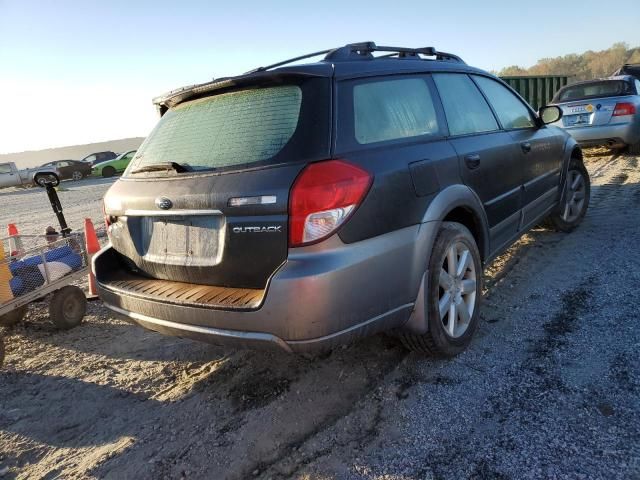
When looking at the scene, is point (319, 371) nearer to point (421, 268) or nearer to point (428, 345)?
point (428, 345)

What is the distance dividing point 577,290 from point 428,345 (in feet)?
5.55

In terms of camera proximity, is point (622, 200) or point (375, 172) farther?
point (622, 200)

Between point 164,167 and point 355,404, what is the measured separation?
5.50 ft

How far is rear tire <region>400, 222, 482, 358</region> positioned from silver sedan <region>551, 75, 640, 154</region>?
24.2ft

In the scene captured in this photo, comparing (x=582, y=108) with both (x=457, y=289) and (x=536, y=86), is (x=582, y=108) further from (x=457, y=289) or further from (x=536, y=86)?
(x=457, y=289)

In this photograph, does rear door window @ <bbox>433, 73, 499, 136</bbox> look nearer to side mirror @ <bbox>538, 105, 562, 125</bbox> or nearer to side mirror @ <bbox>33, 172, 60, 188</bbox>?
Answer: side mirror @ <bbox>538, 105, 562, 125</bbox>

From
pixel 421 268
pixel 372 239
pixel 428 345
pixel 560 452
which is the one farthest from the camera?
pixel 428 345

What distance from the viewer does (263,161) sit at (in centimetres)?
229

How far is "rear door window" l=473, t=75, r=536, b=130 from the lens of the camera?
149 inches

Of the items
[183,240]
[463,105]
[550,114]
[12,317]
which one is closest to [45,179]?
[12,317]

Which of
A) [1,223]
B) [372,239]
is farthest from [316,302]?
[1,223]

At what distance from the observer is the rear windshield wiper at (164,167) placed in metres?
2.57

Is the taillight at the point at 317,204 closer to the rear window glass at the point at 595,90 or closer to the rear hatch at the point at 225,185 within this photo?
the rear hatch at the point at 225,185

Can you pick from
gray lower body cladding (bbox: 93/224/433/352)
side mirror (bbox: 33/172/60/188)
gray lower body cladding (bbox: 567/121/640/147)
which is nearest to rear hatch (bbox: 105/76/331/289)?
gray lower body cladding (bbox: 93/224/433/352)
